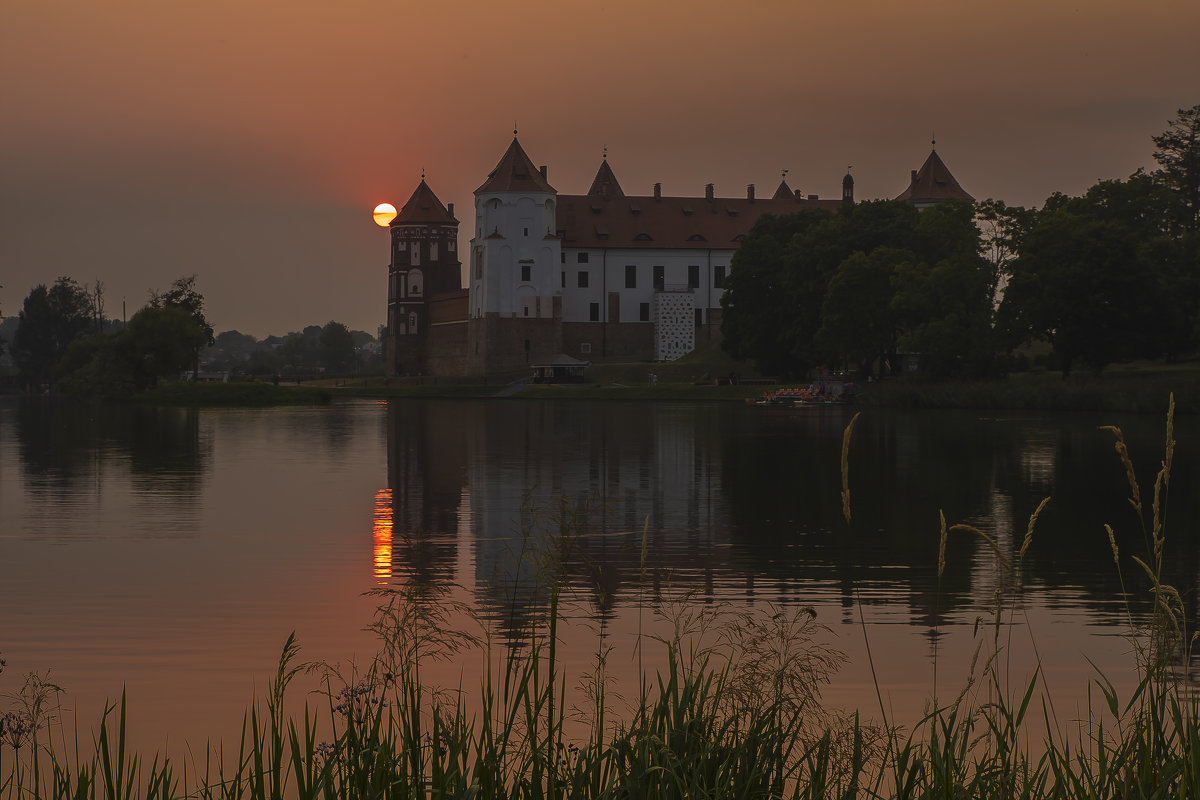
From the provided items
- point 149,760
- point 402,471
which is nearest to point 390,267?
point 402,471

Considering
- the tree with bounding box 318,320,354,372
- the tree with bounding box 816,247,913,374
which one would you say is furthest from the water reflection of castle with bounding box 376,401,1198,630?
the tree with bounding box 318,320,354,372

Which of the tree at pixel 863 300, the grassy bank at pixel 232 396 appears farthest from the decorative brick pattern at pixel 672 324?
the tree at pixel 863 300

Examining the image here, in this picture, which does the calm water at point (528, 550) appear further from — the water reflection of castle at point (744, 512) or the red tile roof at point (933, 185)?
the red tile roof at point (933, 185)

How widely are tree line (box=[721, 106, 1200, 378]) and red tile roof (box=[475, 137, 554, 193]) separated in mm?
27230

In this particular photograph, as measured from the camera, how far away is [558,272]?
106438 mm

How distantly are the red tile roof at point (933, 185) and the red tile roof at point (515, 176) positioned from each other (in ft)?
95.5

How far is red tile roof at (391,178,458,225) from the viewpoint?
116000 mm

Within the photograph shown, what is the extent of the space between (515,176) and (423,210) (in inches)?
511

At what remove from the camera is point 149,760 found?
627 centimetres

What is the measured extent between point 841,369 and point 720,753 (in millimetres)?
78253

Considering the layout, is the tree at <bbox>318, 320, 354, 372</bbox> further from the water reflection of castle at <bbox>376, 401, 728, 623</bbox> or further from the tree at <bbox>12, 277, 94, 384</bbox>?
the water reflection of castle at <bbox>376, 401, 728, 623</bbox>

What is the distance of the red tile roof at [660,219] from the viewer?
111250 millimetres

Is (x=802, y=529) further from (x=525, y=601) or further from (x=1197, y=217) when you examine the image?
(x=1197, y=217)

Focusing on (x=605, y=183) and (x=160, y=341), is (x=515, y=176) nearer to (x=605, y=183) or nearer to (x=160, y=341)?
(x=605, y=183)
